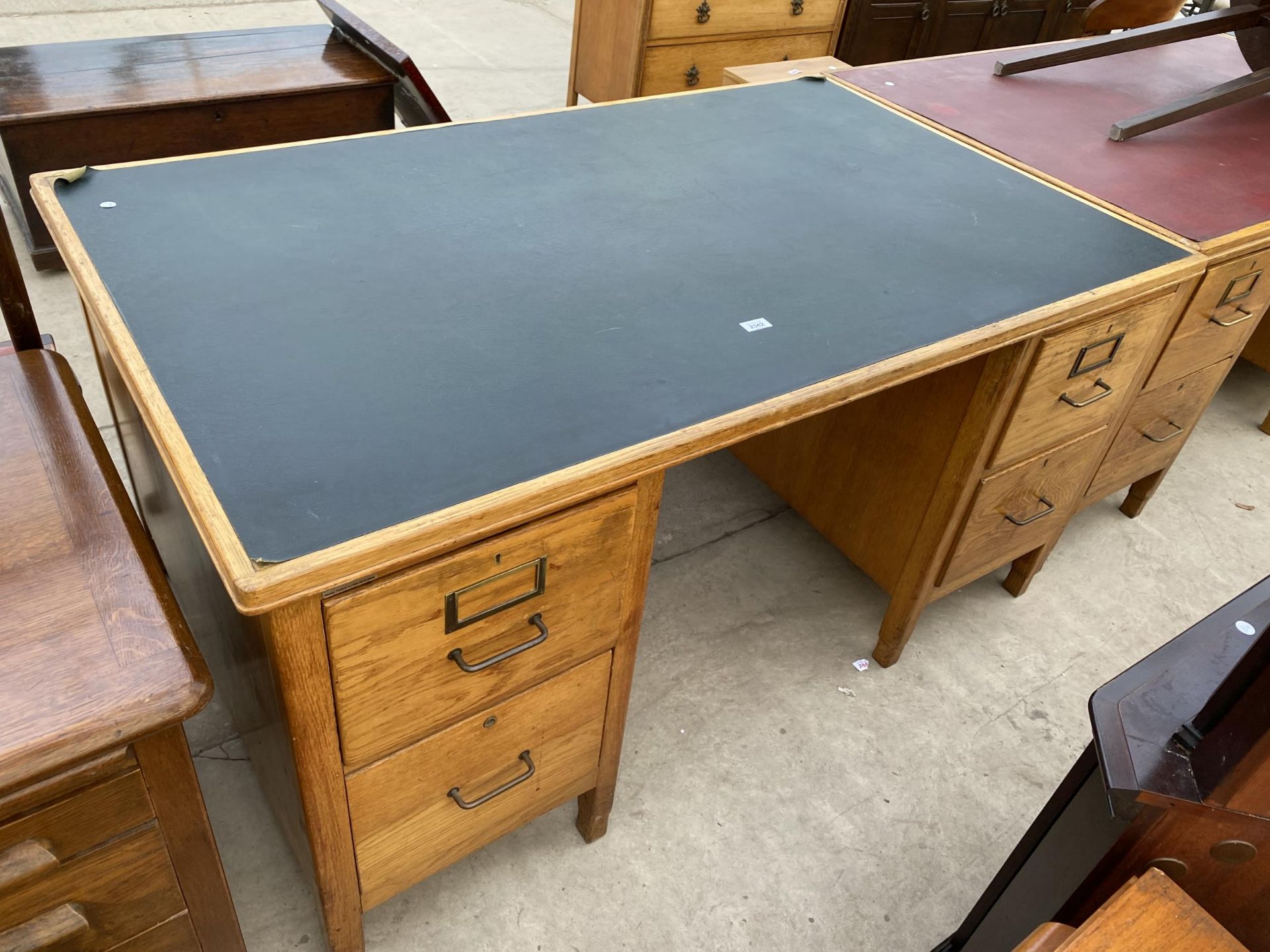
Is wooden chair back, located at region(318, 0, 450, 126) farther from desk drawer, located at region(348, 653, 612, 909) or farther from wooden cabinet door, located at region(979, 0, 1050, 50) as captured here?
wooden cabinet door, located at region(979, 0, 1050, 50)

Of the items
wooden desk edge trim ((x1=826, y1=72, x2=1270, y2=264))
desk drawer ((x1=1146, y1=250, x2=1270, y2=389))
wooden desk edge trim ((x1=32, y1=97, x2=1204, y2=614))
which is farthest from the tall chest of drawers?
wooden desk edge trim ((x1=32, y1=97, x2=1204, y2=614))

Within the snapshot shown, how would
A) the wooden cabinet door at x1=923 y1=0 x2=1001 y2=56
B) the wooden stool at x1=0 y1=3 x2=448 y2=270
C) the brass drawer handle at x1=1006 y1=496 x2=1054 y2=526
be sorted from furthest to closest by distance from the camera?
1. the wooden cabinet door at x1=923 y1=0 x2=1001 y2=56
2. the wooden stool at x1=0 y1=3 x2=448 y2=270
3. the brass drawer handle at x1=1006 y1=496 x2=1054 y2=526

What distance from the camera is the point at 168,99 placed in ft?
8.13

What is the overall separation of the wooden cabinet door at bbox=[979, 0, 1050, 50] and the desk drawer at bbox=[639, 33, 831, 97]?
1.10 m

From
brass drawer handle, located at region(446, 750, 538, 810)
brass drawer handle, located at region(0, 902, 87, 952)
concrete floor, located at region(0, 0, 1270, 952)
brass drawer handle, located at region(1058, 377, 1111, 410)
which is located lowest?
concrete floor, located at region(0, 0, 1270, 952)

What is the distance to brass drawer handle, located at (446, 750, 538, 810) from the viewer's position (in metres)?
1.26

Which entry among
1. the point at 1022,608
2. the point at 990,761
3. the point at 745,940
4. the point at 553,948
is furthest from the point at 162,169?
the point at 1022,608

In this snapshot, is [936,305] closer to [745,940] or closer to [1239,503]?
[745,940]

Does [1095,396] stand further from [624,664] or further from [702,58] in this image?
[702,58]

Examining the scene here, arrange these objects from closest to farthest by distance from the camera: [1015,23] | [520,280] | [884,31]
A: [520,280], [884,31], [1015,23]

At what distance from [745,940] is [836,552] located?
3.27 ft

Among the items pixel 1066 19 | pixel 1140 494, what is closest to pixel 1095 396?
pixel 1140 494

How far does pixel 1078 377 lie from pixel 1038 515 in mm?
355

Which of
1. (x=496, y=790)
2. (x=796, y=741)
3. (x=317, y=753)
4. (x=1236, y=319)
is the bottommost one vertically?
(x=796, y=741)
